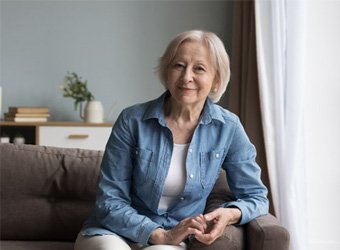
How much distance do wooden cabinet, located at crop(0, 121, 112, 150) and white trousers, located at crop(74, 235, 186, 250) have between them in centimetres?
212

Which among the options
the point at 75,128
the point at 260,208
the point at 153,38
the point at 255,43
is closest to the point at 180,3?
the point at 153,38

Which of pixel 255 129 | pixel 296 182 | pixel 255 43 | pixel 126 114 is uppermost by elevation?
pixel 255 43

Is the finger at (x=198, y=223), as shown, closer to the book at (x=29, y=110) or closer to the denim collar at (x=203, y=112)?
the denim collar at (x=203, y=112)

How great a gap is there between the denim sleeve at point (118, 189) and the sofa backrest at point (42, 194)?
1.15 feet

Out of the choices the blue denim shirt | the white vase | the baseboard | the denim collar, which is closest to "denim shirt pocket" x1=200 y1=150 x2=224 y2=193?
the blue denim shirt

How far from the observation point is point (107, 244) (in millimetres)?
1794

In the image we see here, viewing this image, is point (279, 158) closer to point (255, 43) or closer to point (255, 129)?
point (255, 129)

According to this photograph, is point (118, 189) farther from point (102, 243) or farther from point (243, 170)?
point (243, 170)

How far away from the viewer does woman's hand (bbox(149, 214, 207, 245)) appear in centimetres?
181

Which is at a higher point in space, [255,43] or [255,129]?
[255,43]

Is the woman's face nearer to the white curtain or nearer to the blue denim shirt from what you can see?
the blue denim shirt

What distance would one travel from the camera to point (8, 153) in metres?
2.32

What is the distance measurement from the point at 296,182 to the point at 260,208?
1204mm

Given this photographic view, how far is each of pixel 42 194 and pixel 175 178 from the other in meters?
0.64
